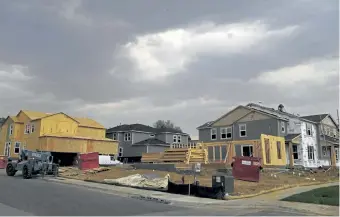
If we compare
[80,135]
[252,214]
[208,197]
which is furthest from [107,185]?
[80,135]

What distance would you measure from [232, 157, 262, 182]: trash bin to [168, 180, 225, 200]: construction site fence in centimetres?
673

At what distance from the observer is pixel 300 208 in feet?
44.9

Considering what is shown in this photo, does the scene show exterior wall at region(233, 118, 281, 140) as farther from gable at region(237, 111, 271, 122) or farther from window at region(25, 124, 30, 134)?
window at region(25, 124, 30, 134)

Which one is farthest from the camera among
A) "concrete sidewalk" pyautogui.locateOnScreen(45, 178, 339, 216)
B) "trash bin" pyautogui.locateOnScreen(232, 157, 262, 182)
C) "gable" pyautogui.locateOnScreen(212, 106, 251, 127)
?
"gable" pyautogui.locateOnScreen(212, 106, 251, 127)

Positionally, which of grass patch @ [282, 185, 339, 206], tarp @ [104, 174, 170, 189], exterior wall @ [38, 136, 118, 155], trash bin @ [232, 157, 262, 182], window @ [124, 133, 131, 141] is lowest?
grass patch @ [282, 185, 339, 206]

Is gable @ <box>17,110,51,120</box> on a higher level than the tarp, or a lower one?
higher

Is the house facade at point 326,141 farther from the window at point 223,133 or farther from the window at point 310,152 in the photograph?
the window at point 223,133

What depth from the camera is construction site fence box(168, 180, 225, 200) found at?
57.0 ft

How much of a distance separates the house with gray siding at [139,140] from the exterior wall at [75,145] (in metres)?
9.36

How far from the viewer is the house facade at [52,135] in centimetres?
4956

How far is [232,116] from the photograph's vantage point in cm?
4956

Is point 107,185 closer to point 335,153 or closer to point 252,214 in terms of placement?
point 252,214

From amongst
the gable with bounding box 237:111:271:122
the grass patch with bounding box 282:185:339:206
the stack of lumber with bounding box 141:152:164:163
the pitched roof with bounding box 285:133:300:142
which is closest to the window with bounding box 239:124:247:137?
the gable with bounding box 237:111:271:122

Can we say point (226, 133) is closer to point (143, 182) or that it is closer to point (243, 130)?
point (243, 130)
